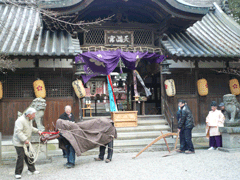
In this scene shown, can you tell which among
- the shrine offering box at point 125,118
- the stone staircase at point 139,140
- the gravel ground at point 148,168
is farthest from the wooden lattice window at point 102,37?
the gravel ground at point 148,168

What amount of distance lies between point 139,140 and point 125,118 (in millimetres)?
1355

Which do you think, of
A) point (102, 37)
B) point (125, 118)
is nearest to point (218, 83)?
point (125, 118)

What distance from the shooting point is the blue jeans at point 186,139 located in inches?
335

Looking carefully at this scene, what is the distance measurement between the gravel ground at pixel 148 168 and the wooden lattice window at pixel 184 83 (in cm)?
402

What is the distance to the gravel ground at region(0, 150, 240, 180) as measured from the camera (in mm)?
6039

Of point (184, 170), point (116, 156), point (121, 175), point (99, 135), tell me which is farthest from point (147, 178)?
point (116, 156)

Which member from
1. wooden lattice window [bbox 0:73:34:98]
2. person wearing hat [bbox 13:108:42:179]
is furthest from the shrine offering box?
person wearing hat [bbox 13:108:42:179]

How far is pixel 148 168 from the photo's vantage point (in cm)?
674

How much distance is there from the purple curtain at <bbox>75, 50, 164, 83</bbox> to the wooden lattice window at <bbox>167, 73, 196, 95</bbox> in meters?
1.20

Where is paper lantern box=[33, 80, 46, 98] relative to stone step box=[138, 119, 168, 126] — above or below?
above

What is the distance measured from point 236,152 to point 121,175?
4.73 metres

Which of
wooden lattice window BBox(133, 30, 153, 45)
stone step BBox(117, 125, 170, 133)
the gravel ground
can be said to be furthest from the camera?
wooden lattice window BBox(133, 30, 153, 45)

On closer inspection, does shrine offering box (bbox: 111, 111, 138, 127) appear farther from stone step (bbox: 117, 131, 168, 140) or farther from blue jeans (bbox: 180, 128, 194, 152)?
blue jeans (bbox: 180, 128, 194, 152)

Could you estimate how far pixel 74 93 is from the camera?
35.4ft
